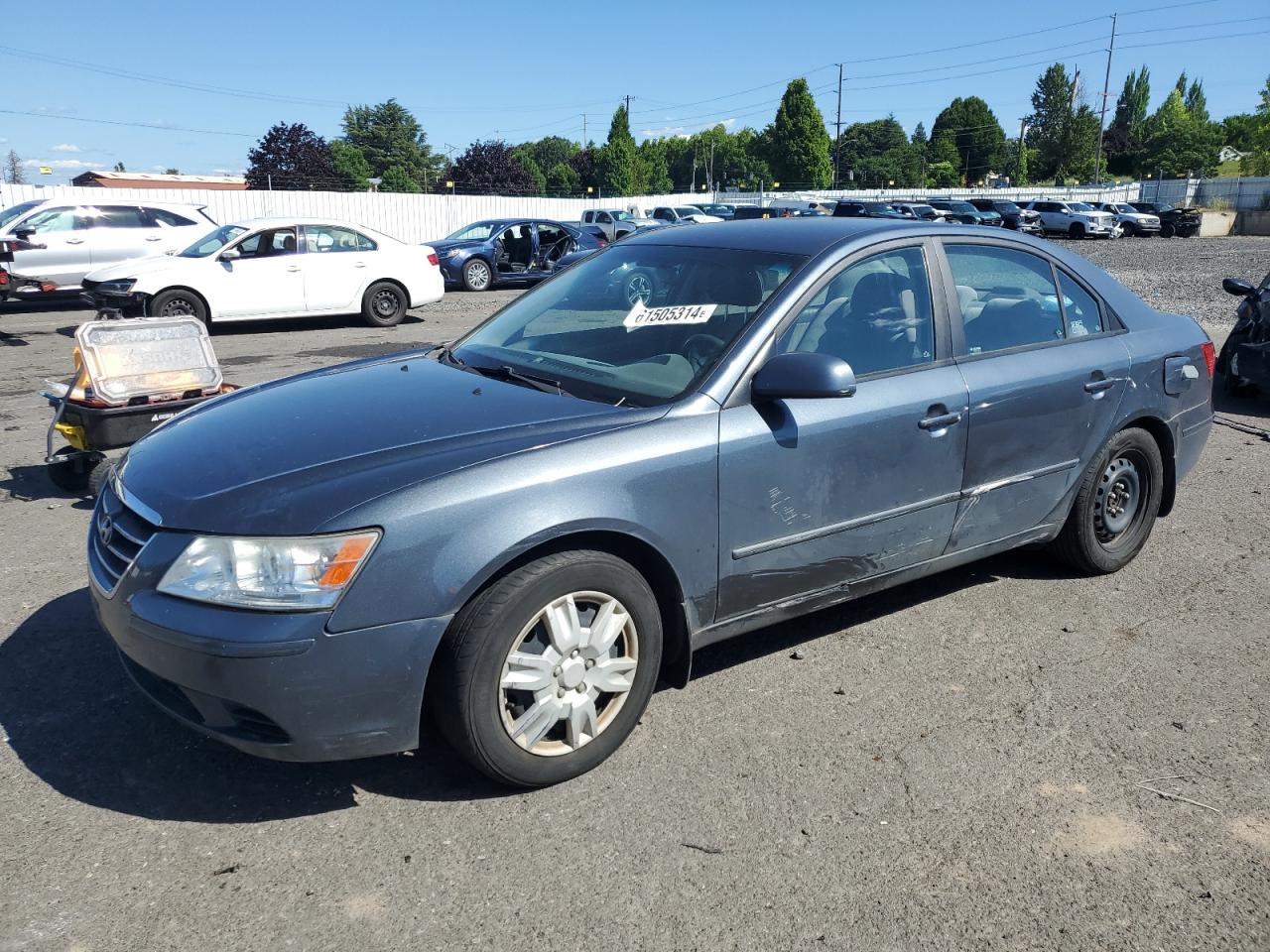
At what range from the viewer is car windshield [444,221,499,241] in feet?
67.5

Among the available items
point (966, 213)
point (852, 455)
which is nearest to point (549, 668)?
point (852, 455)

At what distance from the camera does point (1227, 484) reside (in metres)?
6.48

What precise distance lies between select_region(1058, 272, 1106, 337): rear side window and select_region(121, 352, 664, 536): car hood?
7.64 feet

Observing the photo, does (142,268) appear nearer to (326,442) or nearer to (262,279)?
(262,279)

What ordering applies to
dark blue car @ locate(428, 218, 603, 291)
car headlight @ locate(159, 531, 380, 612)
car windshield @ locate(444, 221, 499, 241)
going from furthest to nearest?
car windshield @ locate(444, 221, 499, 241) → dark blue car @ locate(428, 218, 603, 291) → car headlight @ locate(159, 531, 380, 612)

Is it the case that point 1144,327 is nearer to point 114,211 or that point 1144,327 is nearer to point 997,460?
point 997,460

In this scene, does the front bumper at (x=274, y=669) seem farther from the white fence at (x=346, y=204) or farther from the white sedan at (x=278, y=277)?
the white fence at (x=346, y=204)

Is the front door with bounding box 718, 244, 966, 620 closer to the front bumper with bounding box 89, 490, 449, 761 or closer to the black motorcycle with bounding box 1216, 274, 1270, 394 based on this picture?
the front bumper with bounding box 89, 490, 449, 761

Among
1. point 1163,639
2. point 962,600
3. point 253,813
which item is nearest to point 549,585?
point 253,813

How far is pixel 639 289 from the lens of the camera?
13.1 ft

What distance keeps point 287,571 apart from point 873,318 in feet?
7.68

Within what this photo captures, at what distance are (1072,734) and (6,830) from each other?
10.7 ft

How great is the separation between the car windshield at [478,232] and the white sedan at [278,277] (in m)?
5.71

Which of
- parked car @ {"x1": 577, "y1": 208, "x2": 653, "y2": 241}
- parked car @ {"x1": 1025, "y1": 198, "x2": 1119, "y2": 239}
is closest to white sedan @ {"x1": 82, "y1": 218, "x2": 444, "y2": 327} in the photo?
parked car @ {"x1": 577, "y1": 208, "x2": 653, "y2": 241}
